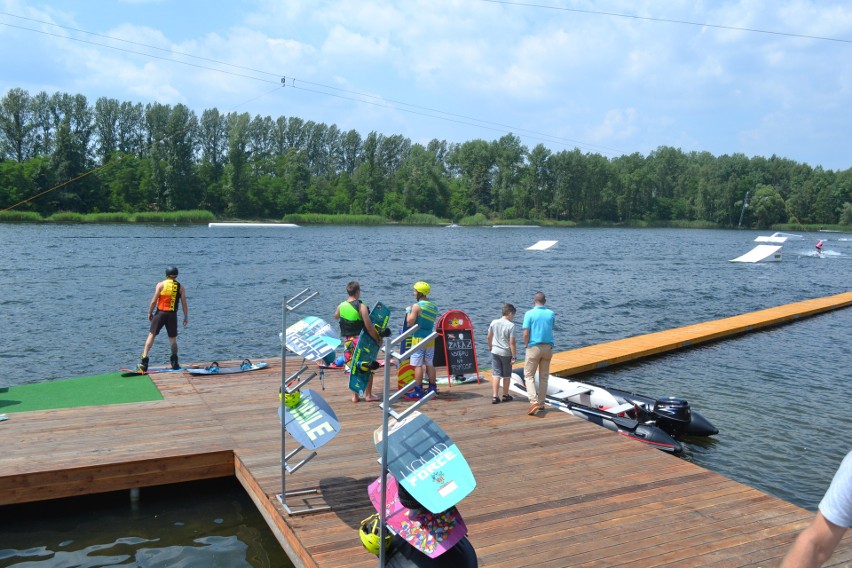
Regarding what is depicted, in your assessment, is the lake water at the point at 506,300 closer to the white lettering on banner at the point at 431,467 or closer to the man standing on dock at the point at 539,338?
the man standing on dock at the point at 539,338

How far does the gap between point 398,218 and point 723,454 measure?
10009 centimetres

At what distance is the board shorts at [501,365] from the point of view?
1028 centimetres

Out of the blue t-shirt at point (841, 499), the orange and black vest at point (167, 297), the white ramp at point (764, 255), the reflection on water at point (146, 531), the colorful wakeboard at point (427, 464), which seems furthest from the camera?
the white ramp at point (764, 255)

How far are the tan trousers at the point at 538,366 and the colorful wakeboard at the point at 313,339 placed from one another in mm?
4061

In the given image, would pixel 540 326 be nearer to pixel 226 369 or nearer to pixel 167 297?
pixel 226 369

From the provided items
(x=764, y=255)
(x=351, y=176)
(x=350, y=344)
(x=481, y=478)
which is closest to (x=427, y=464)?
(x=481, y=478)

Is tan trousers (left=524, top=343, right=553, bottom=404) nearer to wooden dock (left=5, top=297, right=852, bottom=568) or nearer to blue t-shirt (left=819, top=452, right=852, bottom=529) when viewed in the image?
wooden dock (left=5, top=297, right=852, bottom=568)

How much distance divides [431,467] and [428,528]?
1.17 ft

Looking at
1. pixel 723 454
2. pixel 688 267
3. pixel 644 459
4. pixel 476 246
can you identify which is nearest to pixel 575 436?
pixel 644 459

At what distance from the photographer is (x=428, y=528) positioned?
4094 mm

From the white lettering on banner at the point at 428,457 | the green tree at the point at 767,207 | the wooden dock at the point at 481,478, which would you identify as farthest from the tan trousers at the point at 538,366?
the green tree at the point at 767,207

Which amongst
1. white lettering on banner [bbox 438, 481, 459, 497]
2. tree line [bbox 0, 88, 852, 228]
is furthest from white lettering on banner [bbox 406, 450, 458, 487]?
tree line [bbox 0, 88, 852, 228]

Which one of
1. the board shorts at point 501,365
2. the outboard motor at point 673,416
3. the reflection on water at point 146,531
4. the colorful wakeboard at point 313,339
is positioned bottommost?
the reflection on water at point 146,531

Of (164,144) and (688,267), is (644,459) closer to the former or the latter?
(688,267)
